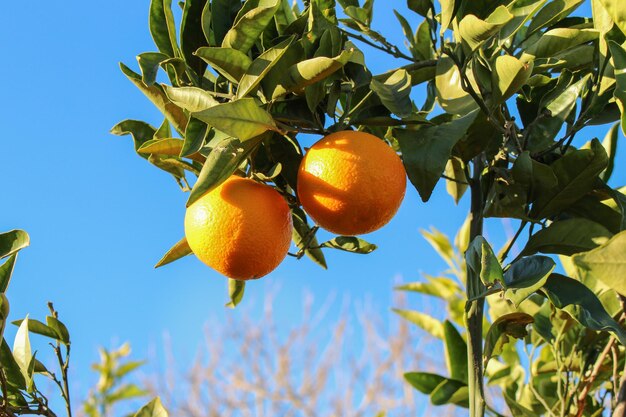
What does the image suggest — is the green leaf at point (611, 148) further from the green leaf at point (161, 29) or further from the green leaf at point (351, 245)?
the green leaf at point (161, 29)

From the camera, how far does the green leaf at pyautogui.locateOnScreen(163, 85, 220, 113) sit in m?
0.88

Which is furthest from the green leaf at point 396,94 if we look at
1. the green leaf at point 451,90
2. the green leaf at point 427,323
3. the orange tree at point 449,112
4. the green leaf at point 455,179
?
the green leaf at point 427,323

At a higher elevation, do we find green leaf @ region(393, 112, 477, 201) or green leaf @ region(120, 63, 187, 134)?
green leaf @ region(120, 63, 187, 134)

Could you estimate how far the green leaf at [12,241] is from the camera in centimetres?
103

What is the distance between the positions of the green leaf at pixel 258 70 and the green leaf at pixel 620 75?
0.36 metres

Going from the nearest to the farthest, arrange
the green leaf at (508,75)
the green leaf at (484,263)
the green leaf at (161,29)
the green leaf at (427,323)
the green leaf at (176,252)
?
the green leaf at (484,263) < the green leaf at (508,75) < the green leaf at (161,29) < the green leaf at (176,252) < the green leaf at (427,323)

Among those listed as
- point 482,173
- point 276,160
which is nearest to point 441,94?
point 482,173

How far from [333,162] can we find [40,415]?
572 mm

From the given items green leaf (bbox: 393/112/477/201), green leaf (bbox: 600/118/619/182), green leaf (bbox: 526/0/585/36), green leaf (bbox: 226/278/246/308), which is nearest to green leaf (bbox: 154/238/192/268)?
green leaf (bbox: 226/278/246/308)

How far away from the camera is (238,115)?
0.81 metres

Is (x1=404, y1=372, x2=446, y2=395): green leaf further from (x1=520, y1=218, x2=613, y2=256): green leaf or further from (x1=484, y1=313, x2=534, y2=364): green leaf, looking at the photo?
(x1=520, y1=218, x2=613, y2=256): green leaf

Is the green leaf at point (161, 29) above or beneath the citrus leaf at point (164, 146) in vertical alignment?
above

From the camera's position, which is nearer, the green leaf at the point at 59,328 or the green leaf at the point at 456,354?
the green leaf at the point at 59,328

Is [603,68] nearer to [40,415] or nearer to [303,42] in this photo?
[303,42]
